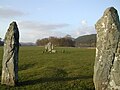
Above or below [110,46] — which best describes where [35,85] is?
below

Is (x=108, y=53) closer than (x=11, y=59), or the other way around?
Answer: (x=108, y=53)

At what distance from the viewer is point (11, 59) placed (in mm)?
17609

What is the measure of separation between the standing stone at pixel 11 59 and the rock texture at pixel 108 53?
253 inches

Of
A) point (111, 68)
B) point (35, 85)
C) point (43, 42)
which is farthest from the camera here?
point (43, 42)

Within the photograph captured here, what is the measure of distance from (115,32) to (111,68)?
187 cm

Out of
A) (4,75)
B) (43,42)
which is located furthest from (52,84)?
(43,42)

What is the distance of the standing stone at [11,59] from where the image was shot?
17531 mm

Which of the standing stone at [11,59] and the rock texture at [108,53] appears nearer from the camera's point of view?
the rock texture at [108,53]

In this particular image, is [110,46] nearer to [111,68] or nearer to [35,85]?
[111,68]

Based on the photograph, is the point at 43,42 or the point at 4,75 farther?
the point at 43,42

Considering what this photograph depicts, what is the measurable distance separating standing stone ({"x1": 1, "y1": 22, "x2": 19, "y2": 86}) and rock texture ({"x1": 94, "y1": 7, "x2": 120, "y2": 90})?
644cm

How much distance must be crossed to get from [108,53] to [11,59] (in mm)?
7241

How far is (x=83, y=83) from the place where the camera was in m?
18.0

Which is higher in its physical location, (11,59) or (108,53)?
(108,53)
